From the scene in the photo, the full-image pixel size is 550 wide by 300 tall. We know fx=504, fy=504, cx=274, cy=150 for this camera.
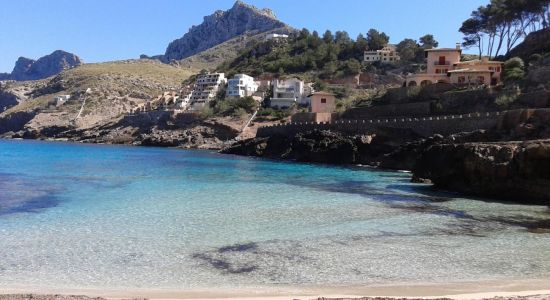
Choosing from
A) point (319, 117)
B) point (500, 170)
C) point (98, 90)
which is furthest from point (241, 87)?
point (500, 170)

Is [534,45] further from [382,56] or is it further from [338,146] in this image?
[382,56]

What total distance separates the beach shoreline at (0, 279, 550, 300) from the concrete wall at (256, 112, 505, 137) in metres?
32.4

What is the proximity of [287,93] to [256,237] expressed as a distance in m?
85.6

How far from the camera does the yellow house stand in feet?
199

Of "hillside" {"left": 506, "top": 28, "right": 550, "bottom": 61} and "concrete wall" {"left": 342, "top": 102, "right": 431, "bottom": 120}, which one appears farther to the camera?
"hillside" {"left": 506, "top": 28, "right": 550, "bottom": 61}

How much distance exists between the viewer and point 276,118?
3565 inches

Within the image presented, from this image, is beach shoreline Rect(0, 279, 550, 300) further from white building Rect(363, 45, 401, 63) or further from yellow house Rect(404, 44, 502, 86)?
white building Rect(363, 45, 401, 63)

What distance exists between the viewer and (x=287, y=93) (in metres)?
102

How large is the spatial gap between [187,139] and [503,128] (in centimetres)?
6492

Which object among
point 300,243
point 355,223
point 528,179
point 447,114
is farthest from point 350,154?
point 300,243

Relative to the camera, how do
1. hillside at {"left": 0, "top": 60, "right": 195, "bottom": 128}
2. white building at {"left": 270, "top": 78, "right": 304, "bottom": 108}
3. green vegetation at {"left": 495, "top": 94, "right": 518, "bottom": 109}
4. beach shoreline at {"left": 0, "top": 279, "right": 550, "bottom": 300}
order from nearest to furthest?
beach shoreline at {"left": 0, "top": 279, "right": 550, "bottom": 300} → green vegetation at {"left": 495, "top": 94, "right": 518, "bottom": 109} → white building at {"left": 270, "top": 78, "right": 304, "bottom": 108} → hillside at {"left": 0, "top": 60, "right": 195, "bottom": 128}

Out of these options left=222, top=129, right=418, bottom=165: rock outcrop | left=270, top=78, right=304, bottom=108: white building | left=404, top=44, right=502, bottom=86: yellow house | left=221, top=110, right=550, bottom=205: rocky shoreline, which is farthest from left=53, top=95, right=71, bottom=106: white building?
left=404, top=44, right=502, bottom=86: yellow house

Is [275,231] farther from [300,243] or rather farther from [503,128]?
[503,128]

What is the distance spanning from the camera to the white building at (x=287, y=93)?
100 meters
